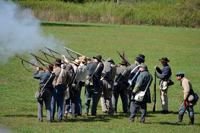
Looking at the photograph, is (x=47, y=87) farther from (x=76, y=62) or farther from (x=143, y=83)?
(x=143, y=83)

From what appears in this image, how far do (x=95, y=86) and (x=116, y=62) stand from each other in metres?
12.6

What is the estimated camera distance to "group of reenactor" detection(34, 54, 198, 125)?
11.2 metres

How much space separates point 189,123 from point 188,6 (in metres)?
47.1

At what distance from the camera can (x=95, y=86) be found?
40.7 feet

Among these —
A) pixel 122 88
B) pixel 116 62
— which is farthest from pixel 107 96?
pixel 116 62

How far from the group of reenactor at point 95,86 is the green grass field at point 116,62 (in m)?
0.49

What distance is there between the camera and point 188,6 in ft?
182

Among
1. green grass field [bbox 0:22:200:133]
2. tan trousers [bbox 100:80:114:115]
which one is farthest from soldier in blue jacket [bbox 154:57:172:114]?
tan trousers [bbox 100:80:114:115]

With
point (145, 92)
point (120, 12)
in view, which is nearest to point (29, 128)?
point (145, 92)

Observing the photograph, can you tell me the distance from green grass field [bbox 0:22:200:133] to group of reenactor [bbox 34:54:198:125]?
0.49m

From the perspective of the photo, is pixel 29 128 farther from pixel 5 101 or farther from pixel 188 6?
pixel 188 6

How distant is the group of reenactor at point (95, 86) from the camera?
440 inches

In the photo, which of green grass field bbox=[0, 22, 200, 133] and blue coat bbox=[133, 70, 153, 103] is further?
blue coat bbox=[133, 70, 153, 103]

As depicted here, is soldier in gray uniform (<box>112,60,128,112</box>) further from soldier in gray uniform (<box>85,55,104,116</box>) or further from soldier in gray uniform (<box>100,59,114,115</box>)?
soldier in gray uniform (<box>85,55,104,116</box>)
